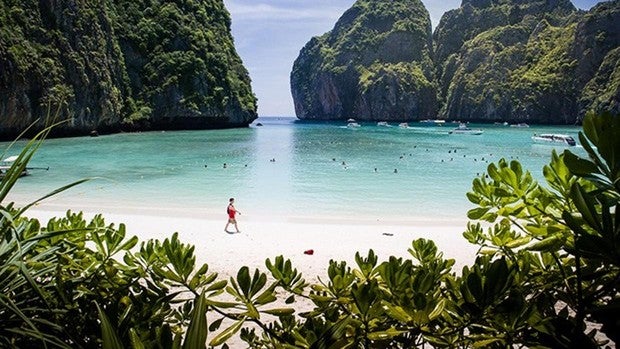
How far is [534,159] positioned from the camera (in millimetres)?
30891

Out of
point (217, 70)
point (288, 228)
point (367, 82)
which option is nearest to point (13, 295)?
point (288, 228)

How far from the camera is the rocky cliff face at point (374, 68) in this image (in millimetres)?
122938

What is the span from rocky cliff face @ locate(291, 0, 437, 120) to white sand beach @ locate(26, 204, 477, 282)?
112728mm

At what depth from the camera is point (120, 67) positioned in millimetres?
58219

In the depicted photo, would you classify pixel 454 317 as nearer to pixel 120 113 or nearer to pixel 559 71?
pixel 120 113

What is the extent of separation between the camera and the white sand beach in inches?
331

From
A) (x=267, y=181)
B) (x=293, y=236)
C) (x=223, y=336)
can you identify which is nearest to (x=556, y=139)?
(x=267, y=181)

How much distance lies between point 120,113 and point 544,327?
2363 inches

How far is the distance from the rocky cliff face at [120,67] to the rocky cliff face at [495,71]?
59.7 meters

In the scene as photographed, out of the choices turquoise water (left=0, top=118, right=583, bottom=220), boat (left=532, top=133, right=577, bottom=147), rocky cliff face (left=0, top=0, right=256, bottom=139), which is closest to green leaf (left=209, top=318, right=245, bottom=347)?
turquoise water (left=0, top=118, right=583, bottom=220)

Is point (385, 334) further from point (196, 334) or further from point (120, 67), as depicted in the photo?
point (120, 67)

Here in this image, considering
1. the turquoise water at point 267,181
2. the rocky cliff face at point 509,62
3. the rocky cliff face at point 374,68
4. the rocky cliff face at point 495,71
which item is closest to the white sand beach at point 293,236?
the turquoise water at point 267,181

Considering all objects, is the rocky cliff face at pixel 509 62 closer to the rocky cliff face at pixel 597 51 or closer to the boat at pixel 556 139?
the rocky cliff face at pixel 597 51

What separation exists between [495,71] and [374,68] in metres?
35.4
